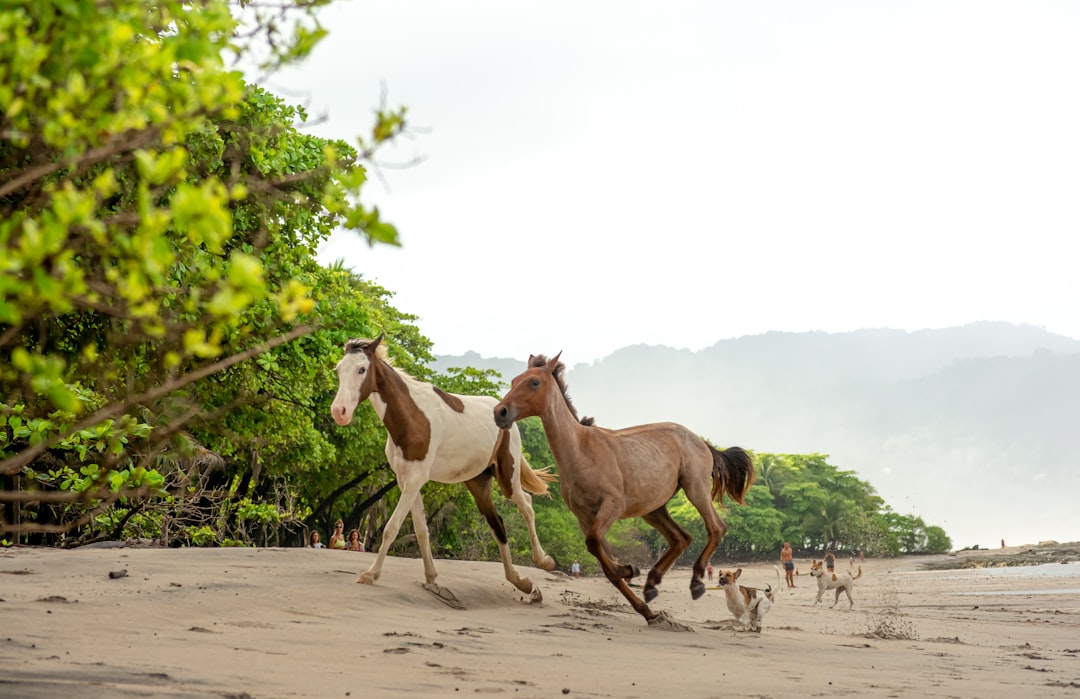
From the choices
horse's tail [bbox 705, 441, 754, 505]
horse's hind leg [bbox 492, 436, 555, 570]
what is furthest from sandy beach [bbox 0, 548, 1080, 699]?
horse's tail [bbox 705, 441, 754, 505]

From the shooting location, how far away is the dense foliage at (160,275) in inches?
97.2

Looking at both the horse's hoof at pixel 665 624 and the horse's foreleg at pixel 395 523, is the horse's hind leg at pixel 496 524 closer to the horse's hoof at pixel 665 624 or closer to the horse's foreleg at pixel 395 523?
the horse's foreleg at pixel 395 523

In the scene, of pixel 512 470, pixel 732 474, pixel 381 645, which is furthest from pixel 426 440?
pixel 732 474

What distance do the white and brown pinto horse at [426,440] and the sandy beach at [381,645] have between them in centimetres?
69

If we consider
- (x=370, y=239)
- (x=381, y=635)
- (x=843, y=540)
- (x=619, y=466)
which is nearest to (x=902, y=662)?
(x=619, y=466)

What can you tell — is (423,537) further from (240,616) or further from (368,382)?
(240,616)

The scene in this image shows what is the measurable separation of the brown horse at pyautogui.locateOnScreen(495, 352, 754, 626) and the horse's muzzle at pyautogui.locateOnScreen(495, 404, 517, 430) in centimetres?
1

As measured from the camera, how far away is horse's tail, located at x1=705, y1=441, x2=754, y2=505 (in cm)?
1309

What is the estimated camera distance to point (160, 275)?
2.35 meters

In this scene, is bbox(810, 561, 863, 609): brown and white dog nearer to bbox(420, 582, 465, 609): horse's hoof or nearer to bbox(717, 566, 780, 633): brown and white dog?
bbox(717, 566, 780, 633): brown and white dog

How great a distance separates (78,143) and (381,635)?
6017 millimetres

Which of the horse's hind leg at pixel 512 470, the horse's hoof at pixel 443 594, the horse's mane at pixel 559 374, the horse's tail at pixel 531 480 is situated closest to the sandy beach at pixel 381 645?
the horse's hoof at pixel 443 594

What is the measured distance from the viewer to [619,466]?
37.0ft

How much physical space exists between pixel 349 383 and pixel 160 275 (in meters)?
8.59
